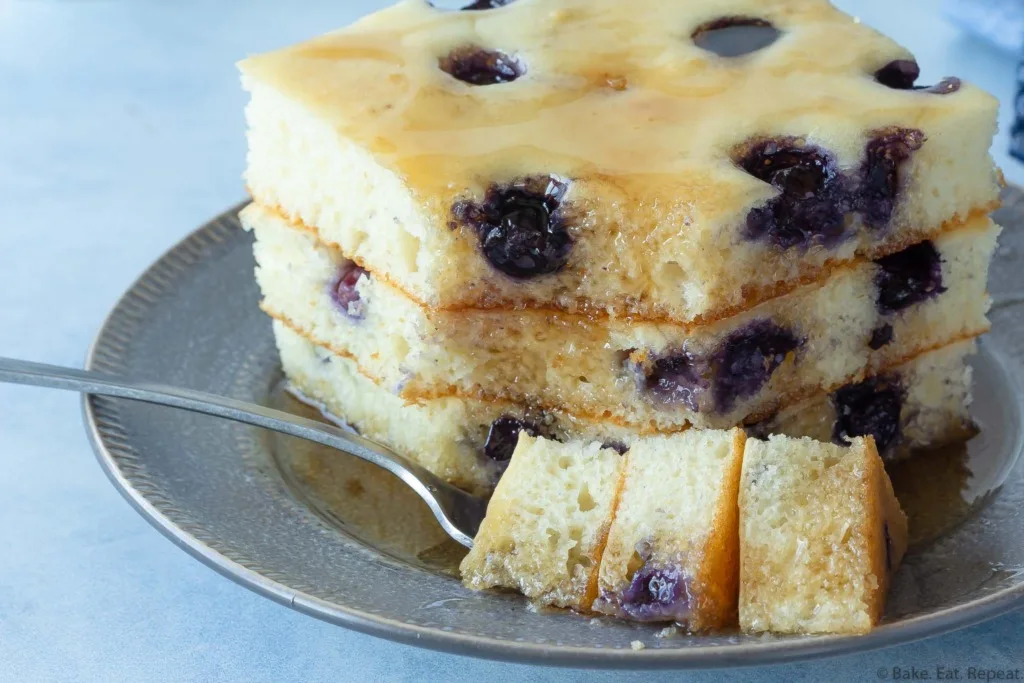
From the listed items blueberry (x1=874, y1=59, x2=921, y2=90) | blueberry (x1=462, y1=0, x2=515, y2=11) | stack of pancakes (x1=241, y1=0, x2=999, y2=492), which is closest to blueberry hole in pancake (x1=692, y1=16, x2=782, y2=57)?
stack of pancakes (x1=241, y1=0, x2=999, y2=492)

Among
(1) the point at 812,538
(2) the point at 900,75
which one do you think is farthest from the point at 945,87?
(1) the point at 812,538

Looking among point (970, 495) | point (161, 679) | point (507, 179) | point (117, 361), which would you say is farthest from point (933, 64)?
point (161, 679)

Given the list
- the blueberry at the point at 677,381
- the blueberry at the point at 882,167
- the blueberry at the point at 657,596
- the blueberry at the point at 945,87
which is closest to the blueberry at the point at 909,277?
the blueberry at the point at 882,167

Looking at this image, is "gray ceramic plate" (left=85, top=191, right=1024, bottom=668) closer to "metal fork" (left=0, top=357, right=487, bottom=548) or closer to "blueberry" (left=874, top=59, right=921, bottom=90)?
"metal fork" (left=0, top=357, right=487, bottom=548)

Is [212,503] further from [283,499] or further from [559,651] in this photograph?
[559,651]

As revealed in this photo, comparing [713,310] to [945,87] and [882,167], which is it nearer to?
[882,167]
